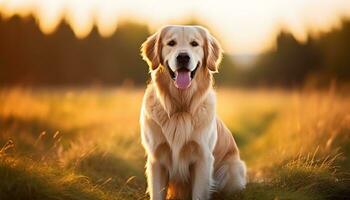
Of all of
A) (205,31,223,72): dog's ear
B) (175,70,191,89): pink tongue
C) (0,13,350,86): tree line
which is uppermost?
(205,31,223,72): dog's ear

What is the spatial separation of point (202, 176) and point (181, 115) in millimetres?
615

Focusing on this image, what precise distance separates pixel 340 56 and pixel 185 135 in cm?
2248

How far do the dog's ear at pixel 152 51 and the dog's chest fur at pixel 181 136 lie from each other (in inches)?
14.8

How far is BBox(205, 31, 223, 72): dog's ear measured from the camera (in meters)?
5.57

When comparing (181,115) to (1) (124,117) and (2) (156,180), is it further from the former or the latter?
(1) (124,117)

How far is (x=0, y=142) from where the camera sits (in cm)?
736

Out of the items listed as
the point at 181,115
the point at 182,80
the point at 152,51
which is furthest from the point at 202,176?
the point at 152,51

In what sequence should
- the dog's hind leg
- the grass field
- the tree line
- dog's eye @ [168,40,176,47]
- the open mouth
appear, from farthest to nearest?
the tree line → the dog's hind leg → dog's eye @ [168,40,176,47] → the open mouth → the grass field

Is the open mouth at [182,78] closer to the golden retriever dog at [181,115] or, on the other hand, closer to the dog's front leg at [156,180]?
the golden retriever dog at [181,115]

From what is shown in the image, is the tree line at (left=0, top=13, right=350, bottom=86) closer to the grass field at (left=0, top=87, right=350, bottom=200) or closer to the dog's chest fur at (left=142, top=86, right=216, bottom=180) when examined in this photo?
the grass field at (left=0, top=87, right=350, bottom=200)

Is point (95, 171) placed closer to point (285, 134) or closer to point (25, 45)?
point (285, 134)

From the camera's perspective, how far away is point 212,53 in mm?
5652

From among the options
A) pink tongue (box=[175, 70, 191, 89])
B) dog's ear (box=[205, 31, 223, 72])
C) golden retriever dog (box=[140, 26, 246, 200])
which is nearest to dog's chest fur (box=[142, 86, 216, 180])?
golden retriever dog (box=[140, 26, 246, 200])

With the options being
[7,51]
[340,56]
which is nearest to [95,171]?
[340,56]
